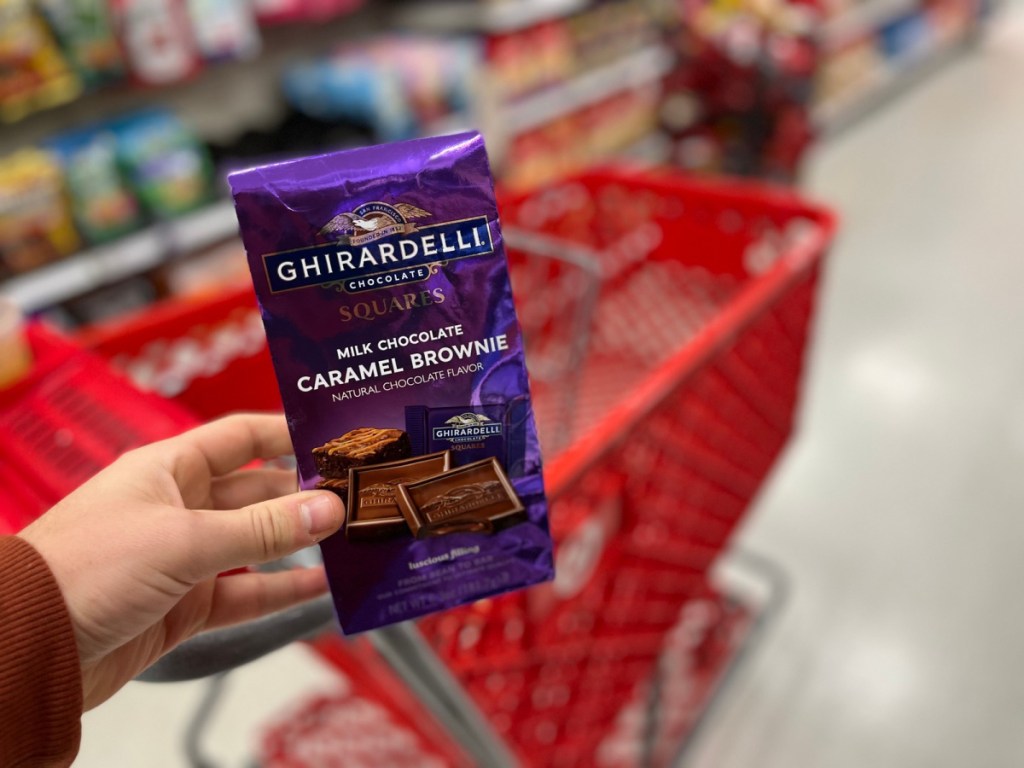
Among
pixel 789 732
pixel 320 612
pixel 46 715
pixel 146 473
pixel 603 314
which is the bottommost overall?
pixel 789 732

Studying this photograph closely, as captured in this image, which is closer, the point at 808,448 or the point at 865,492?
the point at 865,492

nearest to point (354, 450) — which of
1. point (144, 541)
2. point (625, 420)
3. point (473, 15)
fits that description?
point (144, 541)

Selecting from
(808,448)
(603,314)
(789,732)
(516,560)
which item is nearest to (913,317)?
(808,448)

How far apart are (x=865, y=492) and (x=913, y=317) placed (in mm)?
1260

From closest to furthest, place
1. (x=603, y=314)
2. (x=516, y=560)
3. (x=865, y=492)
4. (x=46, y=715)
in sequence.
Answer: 1. (x=46, y=715)
2. (x=516, y=560)
3. (x=603, y=314)
4. (x=865, y=492)

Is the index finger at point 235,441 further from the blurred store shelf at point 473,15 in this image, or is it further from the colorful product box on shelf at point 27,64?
the blurred store shelf at point 473,15

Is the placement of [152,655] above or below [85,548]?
below

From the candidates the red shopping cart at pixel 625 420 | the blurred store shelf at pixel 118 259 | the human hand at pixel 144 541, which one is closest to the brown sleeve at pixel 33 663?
the human hand at pixel 144 541

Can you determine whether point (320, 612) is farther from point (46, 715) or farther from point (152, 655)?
A: point (46, 715)

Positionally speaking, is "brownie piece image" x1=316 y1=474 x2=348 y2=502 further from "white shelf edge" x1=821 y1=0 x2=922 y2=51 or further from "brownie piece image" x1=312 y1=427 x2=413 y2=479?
"white shelf edge" x1=821 y1=0 x2=922 y2=51

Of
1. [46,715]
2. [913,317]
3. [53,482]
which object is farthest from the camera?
[913,317]

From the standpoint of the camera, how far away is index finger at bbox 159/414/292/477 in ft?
2.36

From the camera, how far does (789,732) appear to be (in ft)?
6.10

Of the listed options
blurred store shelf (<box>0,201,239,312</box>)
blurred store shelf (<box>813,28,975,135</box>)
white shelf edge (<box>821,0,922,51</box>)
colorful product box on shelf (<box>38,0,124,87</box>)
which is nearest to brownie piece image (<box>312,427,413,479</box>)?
blurred store shelf (<box>0,201,239,312</box>)
